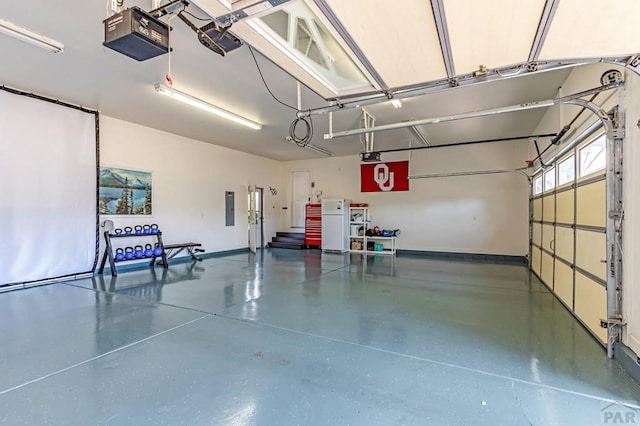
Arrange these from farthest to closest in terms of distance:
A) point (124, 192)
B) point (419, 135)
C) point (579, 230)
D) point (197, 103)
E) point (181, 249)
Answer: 1. point (181, 249)
2. point (419, 135)
3. point (124, 192)
4. point (197, 103)
5. point (579, 230)

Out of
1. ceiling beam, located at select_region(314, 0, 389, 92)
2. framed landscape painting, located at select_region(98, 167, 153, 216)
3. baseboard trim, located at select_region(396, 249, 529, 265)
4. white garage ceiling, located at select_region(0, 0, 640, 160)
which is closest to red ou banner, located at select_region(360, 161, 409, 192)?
baseboard trim, located at select_region(396, 249, 529, 265)

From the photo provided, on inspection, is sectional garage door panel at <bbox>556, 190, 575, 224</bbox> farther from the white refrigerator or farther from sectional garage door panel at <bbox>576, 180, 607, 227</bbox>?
the white refrigerator

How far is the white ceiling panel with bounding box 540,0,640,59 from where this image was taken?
158cm

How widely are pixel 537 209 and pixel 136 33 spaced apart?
23.3 feet

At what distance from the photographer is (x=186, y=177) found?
26.3ft

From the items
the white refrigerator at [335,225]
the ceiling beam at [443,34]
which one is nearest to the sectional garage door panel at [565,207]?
the ceiling beam at [443,34]

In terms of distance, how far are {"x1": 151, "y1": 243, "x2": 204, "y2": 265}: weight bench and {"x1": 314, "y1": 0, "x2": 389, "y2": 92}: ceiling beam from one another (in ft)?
20.9

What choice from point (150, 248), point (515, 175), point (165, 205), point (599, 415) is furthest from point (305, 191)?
point (599, 415)

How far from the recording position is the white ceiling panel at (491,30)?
1.70 meters

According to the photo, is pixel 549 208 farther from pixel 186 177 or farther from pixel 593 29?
pixel 186 177

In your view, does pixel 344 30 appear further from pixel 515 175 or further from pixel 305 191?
pixel 305 191

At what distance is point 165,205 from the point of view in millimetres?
7484

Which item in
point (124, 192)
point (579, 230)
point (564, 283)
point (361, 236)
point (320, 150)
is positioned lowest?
point (564, 283)

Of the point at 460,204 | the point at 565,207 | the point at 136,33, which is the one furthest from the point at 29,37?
the point at 460,204
